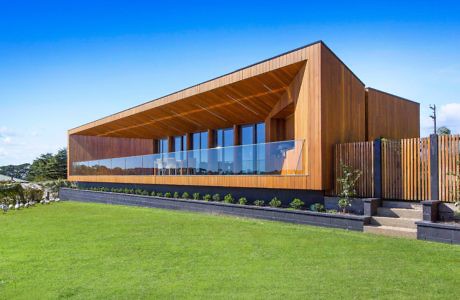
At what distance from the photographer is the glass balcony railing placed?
11133 mm

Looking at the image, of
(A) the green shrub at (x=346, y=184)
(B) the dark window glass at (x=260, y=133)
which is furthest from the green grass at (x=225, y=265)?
(B) the dark window glass at (x=260, y=133)

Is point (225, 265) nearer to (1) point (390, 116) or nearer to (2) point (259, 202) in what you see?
(2) point (259, 202)

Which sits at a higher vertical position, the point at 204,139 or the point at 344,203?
the point at 204,139

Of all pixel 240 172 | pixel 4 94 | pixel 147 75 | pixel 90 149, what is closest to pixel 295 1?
pixel 240 172

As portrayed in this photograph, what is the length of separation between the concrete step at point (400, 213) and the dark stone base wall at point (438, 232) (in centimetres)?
107

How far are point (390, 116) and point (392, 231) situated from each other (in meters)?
8.52

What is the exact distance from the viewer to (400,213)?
895 centimetres

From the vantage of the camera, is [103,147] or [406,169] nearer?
[406,169]

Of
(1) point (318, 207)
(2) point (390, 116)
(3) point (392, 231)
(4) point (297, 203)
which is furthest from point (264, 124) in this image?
(3) point (392, 231)

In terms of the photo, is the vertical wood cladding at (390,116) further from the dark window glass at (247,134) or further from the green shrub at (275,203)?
the dark window glass at (247,134)

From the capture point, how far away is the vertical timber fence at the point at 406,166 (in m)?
8.58

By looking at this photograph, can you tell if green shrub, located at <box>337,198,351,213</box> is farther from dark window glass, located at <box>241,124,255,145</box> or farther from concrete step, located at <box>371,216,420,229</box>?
dark window glass, located at <box>241,124,255,145</box>

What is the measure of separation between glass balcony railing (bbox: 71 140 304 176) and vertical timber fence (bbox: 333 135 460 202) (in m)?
1.35

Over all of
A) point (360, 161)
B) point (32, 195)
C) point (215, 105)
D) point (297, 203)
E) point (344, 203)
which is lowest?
point (32, 195)
